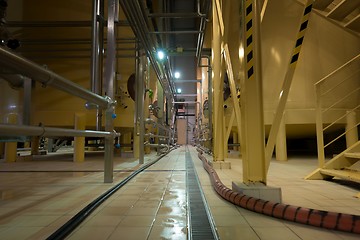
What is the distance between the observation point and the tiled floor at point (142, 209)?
997 mm

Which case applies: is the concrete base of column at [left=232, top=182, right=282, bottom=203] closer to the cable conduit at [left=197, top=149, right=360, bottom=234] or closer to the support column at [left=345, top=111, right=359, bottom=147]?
the cable conduit at [left=197, top=149, right=360, bottom=234]

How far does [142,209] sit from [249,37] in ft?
4.02

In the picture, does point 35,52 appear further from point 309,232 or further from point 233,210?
point 309,232

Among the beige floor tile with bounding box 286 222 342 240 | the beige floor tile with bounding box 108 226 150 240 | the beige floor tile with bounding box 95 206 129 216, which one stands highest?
the beige floor tile with bounding box 286 222 342 240

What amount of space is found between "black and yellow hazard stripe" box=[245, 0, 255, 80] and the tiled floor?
83 cm

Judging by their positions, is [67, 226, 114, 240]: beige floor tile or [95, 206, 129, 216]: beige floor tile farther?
[95, 206, 129, 216]: beige floor tile

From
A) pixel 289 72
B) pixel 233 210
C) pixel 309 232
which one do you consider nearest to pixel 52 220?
pixel 233 210

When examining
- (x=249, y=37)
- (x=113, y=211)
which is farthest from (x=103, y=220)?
(x=249, y=37)

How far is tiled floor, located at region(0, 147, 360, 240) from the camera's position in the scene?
100cm

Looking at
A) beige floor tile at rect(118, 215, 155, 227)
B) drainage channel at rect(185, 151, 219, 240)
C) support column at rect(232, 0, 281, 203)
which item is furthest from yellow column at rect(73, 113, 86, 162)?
support column at rect(232, 0, 281, 203)

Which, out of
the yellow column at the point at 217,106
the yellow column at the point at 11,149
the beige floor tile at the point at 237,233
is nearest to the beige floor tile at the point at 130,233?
the beige floor tile at the point at 237,233

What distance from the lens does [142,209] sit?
52.3 inches

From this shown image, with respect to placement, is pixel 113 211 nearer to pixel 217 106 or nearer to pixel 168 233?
pixel 168 233

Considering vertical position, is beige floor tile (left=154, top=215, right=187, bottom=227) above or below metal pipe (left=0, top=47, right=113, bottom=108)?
below
